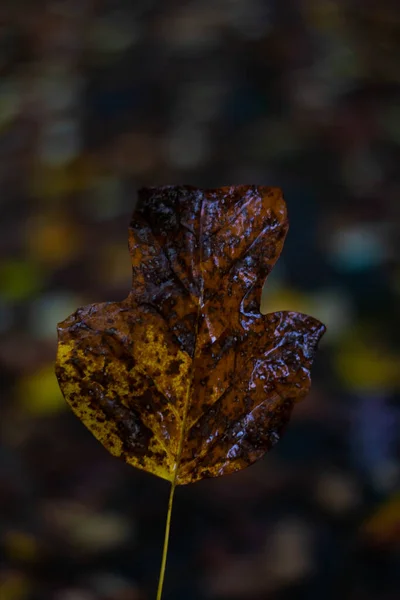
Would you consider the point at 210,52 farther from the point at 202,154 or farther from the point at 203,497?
the point at 203,497

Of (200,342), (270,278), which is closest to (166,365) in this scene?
(200,342)

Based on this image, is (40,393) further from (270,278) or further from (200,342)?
(200,342)

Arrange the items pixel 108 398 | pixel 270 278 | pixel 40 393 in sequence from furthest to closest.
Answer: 1. pixel 270 278
2. pixel 40 393
3. pixel 108 398

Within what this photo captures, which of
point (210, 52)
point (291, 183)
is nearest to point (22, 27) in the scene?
point (210, 52)

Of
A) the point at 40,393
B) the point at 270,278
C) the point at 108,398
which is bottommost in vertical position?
the point at 40,393

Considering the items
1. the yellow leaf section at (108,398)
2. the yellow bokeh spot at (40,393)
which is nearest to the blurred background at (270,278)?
the yellow bokeh spot at (40,393)

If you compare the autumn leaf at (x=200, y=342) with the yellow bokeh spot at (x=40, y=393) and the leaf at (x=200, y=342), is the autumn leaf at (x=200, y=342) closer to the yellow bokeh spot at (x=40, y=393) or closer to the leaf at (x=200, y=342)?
the leaf at (x=200, y=342)

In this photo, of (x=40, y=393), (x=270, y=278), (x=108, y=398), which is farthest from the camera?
(x=270, y=278)
